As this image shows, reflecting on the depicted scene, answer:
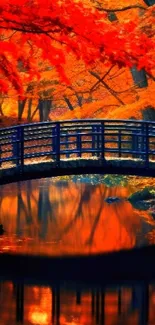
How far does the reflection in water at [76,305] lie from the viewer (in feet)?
57.8

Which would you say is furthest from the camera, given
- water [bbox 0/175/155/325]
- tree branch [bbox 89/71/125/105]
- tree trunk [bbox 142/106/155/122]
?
tree branch [bbox 89/71/125/105]

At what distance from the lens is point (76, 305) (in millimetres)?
18844

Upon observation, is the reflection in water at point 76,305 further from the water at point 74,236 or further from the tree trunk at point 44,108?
the tree trunk at point 44,108

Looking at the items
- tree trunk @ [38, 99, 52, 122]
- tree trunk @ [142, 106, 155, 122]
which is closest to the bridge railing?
tree trunk @ [142, 106, 155, 122]

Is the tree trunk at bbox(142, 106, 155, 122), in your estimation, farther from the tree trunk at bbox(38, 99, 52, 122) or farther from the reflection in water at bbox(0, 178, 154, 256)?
the tree trunk at bbox(38, 99, 52, 122)

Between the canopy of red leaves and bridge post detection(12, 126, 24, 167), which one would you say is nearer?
the canopy of red leaves

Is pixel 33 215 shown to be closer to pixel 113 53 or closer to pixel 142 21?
pixel 142 21

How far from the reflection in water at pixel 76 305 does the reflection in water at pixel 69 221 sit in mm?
4039

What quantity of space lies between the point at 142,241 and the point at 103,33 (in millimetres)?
9384

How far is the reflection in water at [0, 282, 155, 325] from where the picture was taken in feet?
57.8

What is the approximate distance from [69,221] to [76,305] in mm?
10730

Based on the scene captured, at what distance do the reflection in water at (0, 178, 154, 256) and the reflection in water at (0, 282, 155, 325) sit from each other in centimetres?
404

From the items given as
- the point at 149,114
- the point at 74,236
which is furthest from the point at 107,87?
the point at 74,236

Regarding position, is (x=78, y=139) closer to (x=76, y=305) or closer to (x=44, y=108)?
(x=76, y=305)
